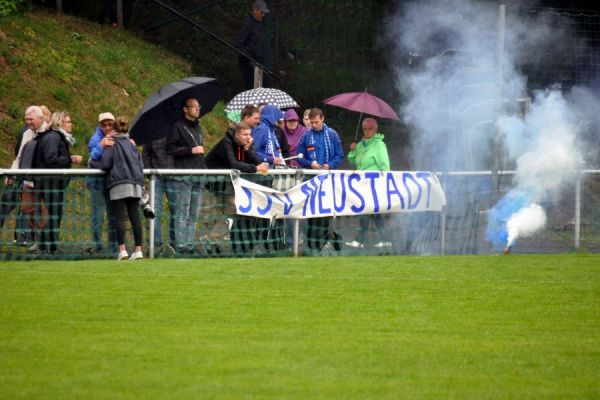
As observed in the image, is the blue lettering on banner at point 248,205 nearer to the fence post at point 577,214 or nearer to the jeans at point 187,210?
the jeans at point 187,210

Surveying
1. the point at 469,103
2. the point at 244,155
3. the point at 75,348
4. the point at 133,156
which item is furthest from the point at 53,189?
the point at 469,103

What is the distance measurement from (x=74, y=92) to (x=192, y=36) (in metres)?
5.43

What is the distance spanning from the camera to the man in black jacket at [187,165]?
52.9 ft

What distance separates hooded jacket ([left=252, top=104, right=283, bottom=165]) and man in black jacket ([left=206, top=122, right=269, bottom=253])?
49 centimetres

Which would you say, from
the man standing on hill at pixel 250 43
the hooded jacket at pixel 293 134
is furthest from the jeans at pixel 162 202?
the man standing on hill at pixel 250 43

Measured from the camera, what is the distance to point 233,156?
656 inches

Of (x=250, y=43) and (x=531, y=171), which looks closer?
(x=531, y=171)

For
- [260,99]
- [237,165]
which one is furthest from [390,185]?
[260,99]

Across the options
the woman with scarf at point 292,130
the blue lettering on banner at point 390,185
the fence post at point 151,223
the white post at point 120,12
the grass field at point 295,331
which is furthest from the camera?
the white post at point 120,12

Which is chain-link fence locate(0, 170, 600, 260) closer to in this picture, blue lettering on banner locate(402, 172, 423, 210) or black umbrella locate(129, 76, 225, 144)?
blue lettering on banner locate(402, 172, 423, 210)

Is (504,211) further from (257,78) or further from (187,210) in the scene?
(257,78)

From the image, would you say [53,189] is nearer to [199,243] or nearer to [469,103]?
[199,243]

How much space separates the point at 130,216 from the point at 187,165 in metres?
1.37

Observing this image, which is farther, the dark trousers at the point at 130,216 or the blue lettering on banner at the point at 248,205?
the blue lettering on banner at the point at 248,205
